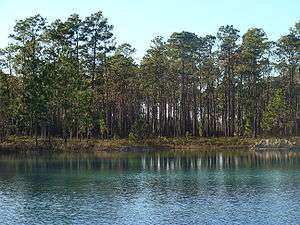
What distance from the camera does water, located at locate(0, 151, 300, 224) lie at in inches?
1185

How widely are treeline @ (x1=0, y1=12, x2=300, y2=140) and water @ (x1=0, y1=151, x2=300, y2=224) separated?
16347mm

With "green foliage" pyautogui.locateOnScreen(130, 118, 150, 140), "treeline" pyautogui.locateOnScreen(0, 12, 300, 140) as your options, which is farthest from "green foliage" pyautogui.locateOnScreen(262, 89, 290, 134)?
"green foliage" pyautogui.locateOnScreen(130, 118, 150, 140)

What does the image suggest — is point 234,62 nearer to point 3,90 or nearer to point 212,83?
point 212,83

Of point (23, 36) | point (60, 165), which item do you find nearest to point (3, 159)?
point (60, 165)

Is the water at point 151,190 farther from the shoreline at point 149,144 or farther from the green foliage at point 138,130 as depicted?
the green foliage at point 138,130

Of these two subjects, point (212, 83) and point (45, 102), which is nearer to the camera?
point (45, 102)

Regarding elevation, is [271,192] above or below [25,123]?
below

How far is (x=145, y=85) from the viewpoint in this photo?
301 feet

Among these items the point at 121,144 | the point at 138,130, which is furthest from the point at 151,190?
the point at 138,130

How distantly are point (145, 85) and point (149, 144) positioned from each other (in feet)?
42.9

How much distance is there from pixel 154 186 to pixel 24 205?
39.3ft

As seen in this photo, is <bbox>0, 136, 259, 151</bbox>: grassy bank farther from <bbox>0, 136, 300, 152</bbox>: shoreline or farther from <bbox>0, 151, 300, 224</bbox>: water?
<bbox>0, 151, 300, 224</bbox>: water

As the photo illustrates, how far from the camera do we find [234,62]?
93.8 m

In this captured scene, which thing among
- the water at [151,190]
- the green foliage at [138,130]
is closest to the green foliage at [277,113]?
the green foliage at [138,130]
